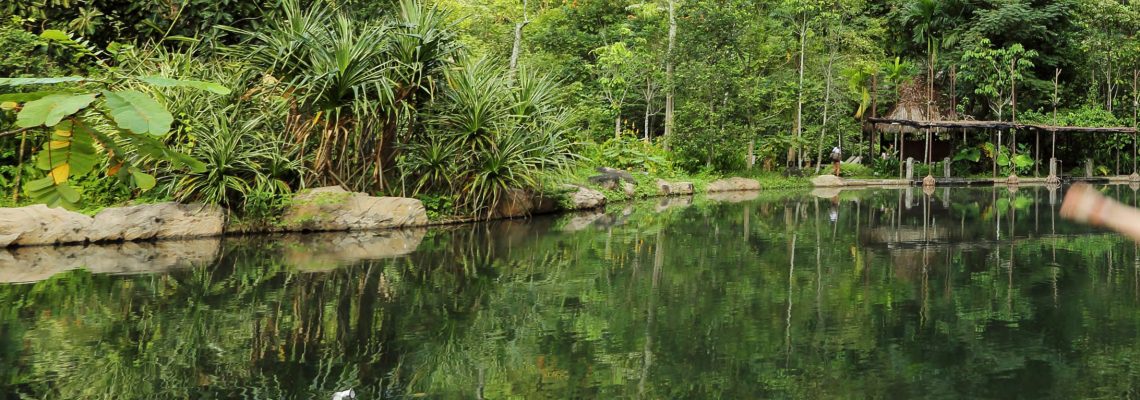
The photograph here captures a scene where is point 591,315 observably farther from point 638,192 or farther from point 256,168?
point 638,192

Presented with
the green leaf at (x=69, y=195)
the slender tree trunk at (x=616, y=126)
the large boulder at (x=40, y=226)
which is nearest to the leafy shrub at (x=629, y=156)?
the slender tree trunk at (x=616, y=126)

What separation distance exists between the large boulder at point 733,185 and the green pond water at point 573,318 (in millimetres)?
13539

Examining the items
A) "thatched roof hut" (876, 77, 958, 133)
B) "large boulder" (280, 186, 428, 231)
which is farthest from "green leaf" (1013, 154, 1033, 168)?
"large boulder" (280, 186, 428, 231)

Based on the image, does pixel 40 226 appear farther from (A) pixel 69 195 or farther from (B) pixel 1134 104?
(B) pixel 1134 104

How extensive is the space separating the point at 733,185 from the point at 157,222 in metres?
17.8

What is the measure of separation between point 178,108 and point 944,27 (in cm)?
3139

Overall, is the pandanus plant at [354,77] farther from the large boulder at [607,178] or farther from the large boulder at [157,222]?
the large boulder at [607,178]

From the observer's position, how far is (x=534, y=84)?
16.5m

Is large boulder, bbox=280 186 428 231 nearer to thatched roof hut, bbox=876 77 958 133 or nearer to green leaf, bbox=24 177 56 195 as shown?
green leaf, bbox=24 177 56 195

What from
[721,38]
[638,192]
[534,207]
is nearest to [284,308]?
[534,207]

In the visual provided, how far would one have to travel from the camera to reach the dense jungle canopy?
1359cm

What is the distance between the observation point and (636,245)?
12336 millimetres

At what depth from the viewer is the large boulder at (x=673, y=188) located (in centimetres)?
2478

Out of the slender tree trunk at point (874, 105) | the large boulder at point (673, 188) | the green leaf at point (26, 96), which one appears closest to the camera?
the green leaf at point (26, 96)
